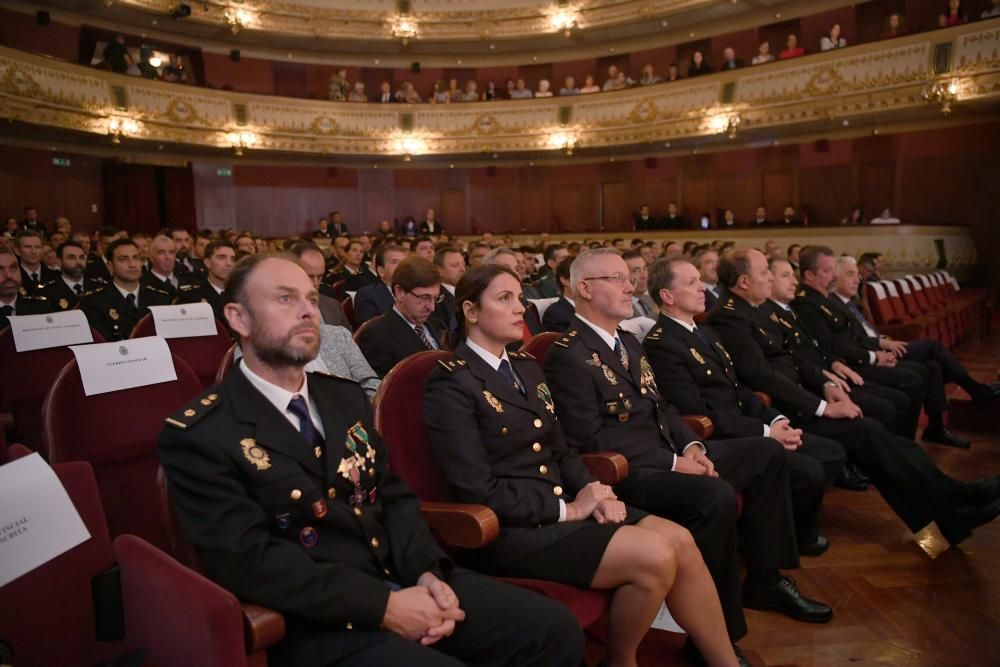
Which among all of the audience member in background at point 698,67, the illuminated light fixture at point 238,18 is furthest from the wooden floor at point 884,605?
the illuminated light fixture at point 238,18

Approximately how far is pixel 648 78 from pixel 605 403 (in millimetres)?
12174

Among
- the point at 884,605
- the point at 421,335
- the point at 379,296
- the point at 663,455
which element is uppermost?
the point at 379,296

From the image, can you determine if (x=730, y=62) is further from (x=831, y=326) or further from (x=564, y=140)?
(x=831, y=326)

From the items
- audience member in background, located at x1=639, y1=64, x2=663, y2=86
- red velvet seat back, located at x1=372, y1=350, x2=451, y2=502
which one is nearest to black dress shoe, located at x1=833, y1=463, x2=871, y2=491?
red velvet seat back, located at x1=372, y1=350, x2=451, y2=502

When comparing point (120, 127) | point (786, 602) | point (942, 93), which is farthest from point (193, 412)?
point (120, 127)

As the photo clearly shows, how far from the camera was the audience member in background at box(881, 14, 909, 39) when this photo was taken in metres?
10.7

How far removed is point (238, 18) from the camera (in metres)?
12.6

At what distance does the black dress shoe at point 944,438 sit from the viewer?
12.7 ft

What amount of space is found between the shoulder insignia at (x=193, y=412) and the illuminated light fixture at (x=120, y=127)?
11.3 metres

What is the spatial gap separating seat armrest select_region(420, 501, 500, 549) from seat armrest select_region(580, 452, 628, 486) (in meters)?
0.46

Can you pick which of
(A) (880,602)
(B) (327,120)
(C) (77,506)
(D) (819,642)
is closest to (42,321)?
(C) (77,506)

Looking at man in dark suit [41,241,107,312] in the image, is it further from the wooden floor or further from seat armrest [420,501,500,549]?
the wooden floor

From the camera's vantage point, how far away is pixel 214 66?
1354 centimetres

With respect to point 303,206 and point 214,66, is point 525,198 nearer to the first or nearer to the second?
point 303,206
